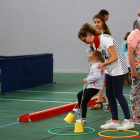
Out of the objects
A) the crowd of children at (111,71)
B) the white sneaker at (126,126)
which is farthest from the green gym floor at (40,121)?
the crowd of children at (111,71)

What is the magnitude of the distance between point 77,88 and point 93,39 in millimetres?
5079

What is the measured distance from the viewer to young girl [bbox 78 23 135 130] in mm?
3881

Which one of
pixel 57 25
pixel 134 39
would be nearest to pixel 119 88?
pixel 134 39

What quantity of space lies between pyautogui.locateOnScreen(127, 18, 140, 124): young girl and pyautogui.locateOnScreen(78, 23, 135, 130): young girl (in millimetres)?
314

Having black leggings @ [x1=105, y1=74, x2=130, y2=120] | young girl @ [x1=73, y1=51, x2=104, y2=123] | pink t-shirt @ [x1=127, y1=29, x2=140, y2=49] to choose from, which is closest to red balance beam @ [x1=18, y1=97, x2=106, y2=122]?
young girl @ [x1=73, y1=51, x2=104, y2=123]

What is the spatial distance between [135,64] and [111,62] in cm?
72

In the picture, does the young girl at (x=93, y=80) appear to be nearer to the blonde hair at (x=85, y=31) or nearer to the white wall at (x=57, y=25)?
the blonde hair at (x=85, y=31)

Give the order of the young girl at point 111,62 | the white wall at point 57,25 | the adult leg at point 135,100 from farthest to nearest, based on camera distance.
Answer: the white wall at point 57,25
the adult leg at point 135,100
the young girl at point 111,62

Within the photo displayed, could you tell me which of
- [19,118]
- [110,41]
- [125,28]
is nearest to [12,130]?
[19,118]

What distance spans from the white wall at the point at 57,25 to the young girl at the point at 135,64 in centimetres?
928

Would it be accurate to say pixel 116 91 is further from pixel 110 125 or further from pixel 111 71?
pixel 110 125

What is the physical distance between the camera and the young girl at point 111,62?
3.88m

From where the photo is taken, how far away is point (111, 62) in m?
3.84

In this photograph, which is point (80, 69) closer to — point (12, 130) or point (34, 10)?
point (34, 10)
